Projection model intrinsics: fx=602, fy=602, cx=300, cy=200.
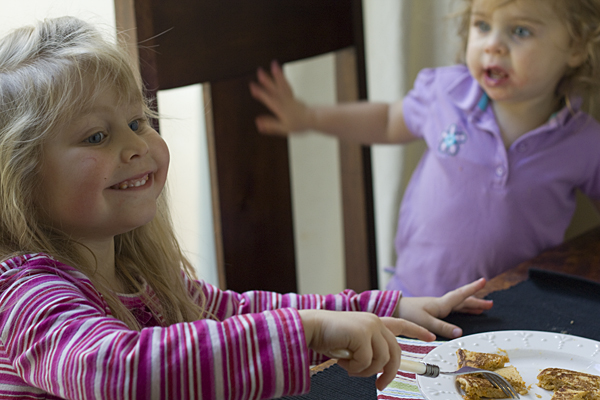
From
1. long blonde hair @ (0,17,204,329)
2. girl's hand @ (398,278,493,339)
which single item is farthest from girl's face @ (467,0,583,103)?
long blonde hair @ (0,17,204,329)

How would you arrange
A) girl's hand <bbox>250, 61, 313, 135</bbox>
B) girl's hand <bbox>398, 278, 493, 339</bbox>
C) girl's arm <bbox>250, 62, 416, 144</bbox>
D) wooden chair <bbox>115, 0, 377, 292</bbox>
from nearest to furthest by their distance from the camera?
girl's hand <bbox>398, 278, 493, 339</bbox>, wooden chair <bbox>115, 0, 377, 292</bbox>, girl's hand <bbox>250, 61, 313, 135</bbox>, girl's arm <bbox>250, 62, 416, 144</bbox>

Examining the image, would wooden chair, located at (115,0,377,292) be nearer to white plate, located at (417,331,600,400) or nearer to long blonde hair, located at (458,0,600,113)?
long blonde hair, located at (458,0,600,113)

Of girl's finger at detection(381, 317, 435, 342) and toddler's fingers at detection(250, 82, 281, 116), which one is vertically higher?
toddler's fingers at detection(250, 82, 281, 116)

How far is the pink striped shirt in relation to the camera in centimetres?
44

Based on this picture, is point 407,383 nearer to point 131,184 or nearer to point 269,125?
point 131,184

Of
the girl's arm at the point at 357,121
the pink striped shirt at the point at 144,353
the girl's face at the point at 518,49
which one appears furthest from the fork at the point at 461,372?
the girl's arm at the point at 357,121

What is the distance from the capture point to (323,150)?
1838 millimetres

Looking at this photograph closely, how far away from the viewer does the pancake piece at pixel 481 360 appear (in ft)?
2.00

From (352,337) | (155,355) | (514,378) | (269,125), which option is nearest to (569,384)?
(514,378)

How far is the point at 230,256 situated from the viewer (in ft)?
3.70

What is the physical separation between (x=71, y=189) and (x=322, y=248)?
4.50 feet

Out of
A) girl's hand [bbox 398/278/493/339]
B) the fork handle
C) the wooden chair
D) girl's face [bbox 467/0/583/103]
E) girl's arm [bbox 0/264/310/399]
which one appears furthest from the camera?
girl's face [bbox 467/0/583/103]

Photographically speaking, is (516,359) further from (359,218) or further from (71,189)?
(359,218)

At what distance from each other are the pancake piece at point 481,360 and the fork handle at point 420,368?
0.04 metres
